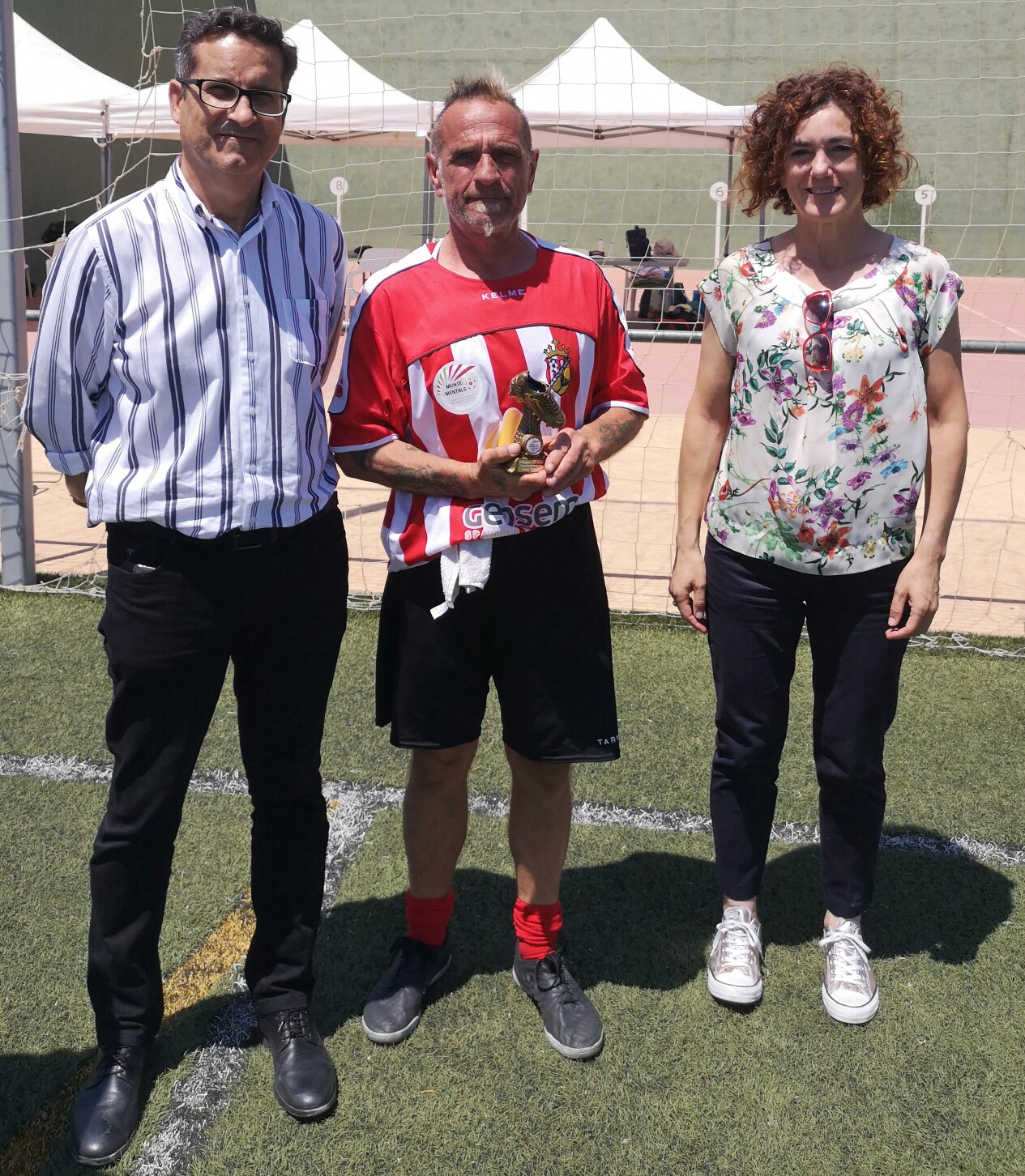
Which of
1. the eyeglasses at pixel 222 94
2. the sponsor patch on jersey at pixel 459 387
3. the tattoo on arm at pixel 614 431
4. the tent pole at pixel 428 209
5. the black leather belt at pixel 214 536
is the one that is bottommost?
the black leather belt at pixel 214 536

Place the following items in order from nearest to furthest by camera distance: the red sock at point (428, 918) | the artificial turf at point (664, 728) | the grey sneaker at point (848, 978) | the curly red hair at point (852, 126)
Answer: the curly red hair at point (852, 126) < the grey sneaker at point (848, 978) < the red sock at point (428, 918) < the artificial turf at point (664, 728)

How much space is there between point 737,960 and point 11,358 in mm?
4241

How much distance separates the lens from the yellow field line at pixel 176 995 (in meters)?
2.21

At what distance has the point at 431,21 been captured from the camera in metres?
19.1

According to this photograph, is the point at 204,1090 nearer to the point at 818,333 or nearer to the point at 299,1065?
the point at 299,1065

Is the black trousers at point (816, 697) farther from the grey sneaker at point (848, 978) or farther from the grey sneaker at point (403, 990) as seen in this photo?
the grey sneaker at point (403, 990)

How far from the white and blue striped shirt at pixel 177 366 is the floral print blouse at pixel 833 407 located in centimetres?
96

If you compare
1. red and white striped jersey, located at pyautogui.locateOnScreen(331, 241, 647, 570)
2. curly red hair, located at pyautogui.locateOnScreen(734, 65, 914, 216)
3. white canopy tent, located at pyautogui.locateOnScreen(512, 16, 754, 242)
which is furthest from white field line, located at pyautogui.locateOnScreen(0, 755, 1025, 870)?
white canopy tent, located at pyautogui.locateOnScreen(512, 16, 754, 242)

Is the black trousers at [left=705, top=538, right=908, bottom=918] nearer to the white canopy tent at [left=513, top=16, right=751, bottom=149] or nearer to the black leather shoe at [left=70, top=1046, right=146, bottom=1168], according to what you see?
the black leather shoe at [left=70, top=1046, right=146, bottom=1168]

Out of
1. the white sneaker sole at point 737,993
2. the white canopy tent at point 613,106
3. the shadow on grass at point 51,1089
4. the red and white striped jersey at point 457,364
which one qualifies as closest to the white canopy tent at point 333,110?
the white canopy tent at point 613,106

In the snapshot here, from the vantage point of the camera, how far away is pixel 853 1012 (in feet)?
8.59

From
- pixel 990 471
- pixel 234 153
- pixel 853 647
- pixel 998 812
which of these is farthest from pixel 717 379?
pixel 990 471

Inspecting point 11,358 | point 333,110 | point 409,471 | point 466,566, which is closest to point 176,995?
point 466,566

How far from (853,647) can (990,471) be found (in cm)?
565
